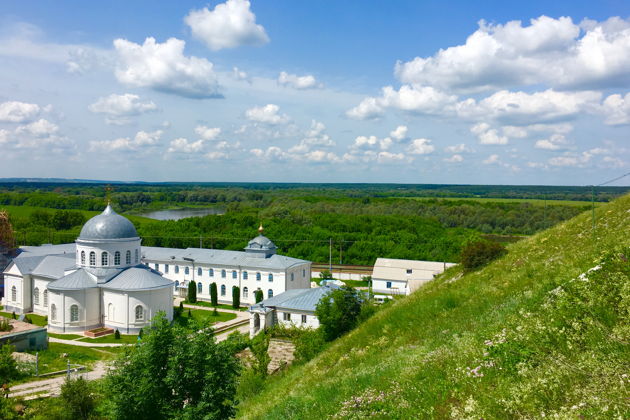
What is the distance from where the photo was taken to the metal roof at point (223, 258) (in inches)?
1644

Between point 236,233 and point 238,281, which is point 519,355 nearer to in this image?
point 238,281

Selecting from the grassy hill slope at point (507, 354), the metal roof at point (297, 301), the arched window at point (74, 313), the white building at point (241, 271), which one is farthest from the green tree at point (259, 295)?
the grassy hill slope at point (507, 354)

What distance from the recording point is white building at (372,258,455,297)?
4650 cm

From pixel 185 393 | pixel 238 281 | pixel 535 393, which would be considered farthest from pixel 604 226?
pixel 238 281

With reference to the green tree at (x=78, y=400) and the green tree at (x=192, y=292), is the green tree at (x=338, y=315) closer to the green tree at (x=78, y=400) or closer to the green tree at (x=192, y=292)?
the green tree at (x=78, y=400)

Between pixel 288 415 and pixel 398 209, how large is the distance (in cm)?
9881

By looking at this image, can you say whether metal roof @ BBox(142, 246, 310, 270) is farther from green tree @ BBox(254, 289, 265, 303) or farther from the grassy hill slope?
the grassy hill slope

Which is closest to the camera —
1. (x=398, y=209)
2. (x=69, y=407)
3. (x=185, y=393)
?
(x=185, y=393)

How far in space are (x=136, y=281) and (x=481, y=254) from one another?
86.2 ft

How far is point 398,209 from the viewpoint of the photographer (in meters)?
106

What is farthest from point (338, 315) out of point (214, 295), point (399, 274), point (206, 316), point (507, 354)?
point (399, 274)

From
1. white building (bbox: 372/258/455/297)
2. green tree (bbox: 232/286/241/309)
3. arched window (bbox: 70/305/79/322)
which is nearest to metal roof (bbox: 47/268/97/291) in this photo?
arched window (bbox: 70/305/79/322)

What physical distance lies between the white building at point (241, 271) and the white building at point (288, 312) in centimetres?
966

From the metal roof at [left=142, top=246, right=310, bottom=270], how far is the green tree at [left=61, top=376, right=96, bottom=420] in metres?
24.8
